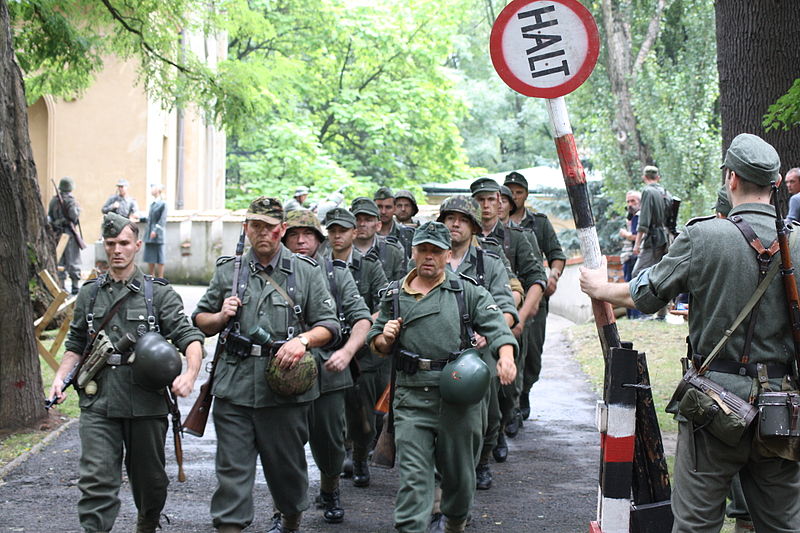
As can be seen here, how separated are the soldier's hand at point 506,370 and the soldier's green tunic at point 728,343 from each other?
5.16ft

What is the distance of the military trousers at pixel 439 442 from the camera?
620cm

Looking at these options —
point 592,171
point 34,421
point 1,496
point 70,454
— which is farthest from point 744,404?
point 592,171

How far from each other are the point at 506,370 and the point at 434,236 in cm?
90

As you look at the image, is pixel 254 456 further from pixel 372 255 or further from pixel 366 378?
pixel 372 255

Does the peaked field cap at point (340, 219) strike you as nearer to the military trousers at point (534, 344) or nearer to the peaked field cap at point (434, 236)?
the peaked field cap at point (434, 236)

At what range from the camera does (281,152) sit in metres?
38.8

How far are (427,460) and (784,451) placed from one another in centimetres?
221

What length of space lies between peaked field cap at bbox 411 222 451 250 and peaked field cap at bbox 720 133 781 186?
6.79ft

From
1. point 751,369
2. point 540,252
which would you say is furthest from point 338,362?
point 540,252

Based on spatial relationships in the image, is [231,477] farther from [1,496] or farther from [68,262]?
[68,262]

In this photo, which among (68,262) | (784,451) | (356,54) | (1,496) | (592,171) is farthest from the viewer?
(356,54)

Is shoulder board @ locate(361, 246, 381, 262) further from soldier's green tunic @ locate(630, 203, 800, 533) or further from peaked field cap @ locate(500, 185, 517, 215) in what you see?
soldier's green tunic @ locate(630, 203, 800, 533)

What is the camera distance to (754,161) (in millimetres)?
4785

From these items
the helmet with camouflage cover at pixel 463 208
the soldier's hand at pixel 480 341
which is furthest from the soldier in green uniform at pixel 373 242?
the soldier's hand at pixel 480 341
